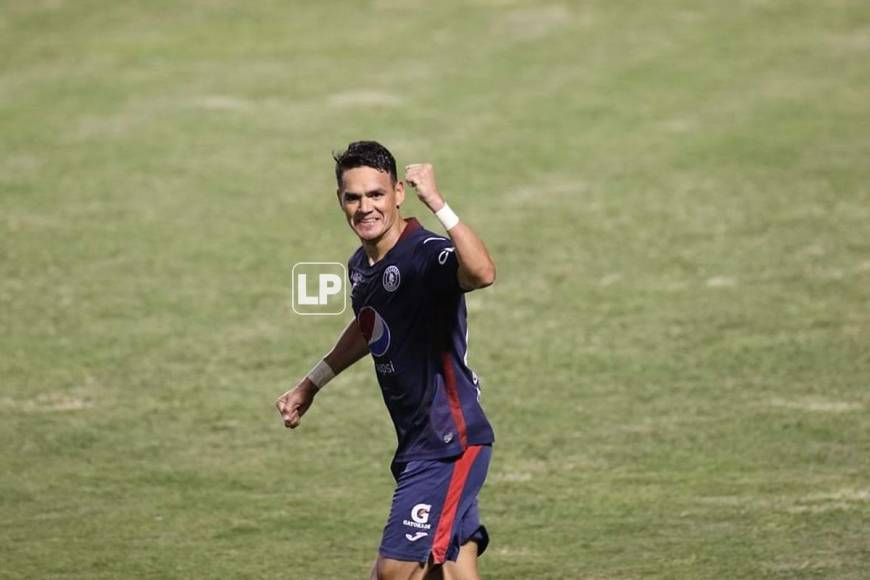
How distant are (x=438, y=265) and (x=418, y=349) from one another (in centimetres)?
44

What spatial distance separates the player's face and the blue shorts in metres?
1.04

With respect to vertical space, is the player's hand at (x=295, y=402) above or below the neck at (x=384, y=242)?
below

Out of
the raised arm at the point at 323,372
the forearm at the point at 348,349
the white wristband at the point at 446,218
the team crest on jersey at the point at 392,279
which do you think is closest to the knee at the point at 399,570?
the raised arm at the point at 323,372

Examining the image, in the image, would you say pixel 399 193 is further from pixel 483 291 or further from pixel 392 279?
pixel 483 291

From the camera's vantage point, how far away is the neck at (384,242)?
282 inches

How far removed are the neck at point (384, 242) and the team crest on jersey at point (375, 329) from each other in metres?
0.23

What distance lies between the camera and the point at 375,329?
731cm

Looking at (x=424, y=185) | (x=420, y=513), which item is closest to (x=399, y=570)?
(x=420, y=513)

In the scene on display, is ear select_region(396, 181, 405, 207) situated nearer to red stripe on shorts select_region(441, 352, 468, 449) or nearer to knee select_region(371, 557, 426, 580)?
red stripe on shorts select_region(441, 352, 468, 449)

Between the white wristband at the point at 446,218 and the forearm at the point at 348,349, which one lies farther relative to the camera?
the forearm at the point at 348,349

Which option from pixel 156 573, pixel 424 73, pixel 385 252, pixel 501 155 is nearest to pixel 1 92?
pixel 424 73

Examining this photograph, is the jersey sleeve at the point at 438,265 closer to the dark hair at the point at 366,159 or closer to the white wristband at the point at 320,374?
the dark hair at the point at 366,159

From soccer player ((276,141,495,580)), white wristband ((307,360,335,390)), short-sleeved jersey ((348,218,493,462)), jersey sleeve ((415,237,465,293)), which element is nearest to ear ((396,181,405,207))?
soccer player ((276,141,495,580))

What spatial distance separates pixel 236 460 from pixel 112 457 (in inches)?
34.2
